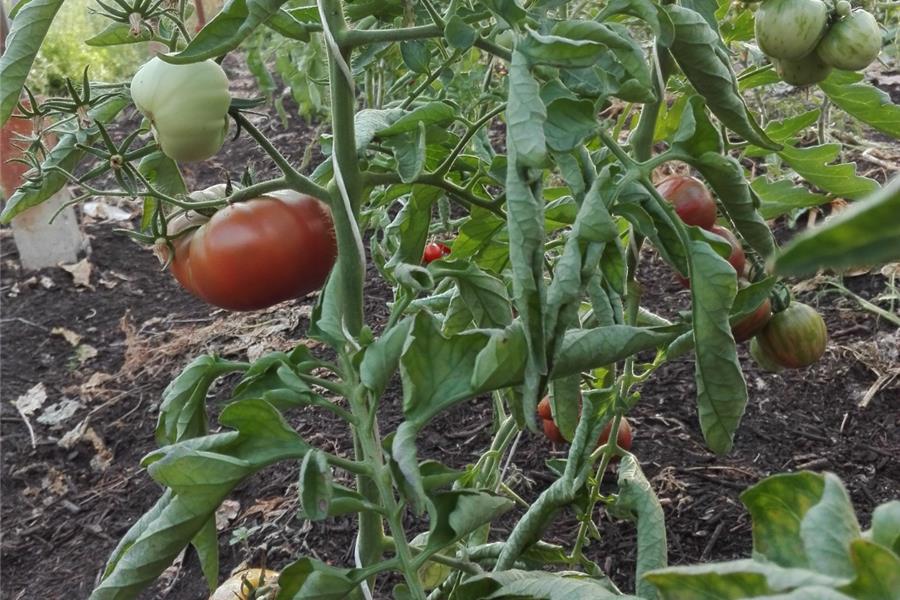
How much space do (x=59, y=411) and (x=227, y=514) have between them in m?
0.77

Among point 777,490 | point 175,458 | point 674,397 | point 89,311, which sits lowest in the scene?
point 89,311

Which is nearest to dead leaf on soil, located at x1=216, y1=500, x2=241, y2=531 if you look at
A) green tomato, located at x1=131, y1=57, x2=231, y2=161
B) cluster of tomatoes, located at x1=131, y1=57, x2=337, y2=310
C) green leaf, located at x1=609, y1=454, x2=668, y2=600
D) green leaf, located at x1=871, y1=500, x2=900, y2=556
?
cluster of tomatoes, located at x1=131, y1=57, x2=337, y2=310

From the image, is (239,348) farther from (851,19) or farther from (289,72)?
(851,19)

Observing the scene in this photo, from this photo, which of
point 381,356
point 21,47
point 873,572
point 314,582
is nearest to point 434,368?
point 381,356

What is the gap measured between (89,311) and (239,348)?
678mm

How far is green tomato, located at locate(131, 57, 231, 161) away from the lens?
35.3 inches

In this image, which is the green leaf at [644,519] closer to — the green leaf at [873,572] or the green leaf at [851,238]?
the green leaf at [873,572]

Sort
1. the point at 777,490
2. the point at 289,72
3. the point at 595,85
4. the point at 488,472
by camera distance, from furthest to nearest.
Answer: the point at 289,72
the point at 488,472
the point at 595,85
the point at 777,490

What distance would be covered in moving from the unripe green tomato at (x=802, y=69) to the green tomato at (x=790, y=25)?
4 cm

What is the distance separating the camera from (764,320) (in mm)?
1184

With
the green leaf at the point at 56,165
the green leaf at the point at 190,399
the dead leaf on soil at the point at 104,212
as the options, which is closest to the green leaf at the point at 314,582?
the green leaf at the point at 190,399

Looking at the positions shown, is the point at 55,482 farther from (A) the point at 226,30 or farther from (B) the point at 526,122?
(B) the point at 526,122

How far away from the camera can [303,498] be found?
0.69m

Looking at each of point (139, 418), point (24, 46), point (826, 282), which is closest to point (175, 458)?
point (24, 46)
